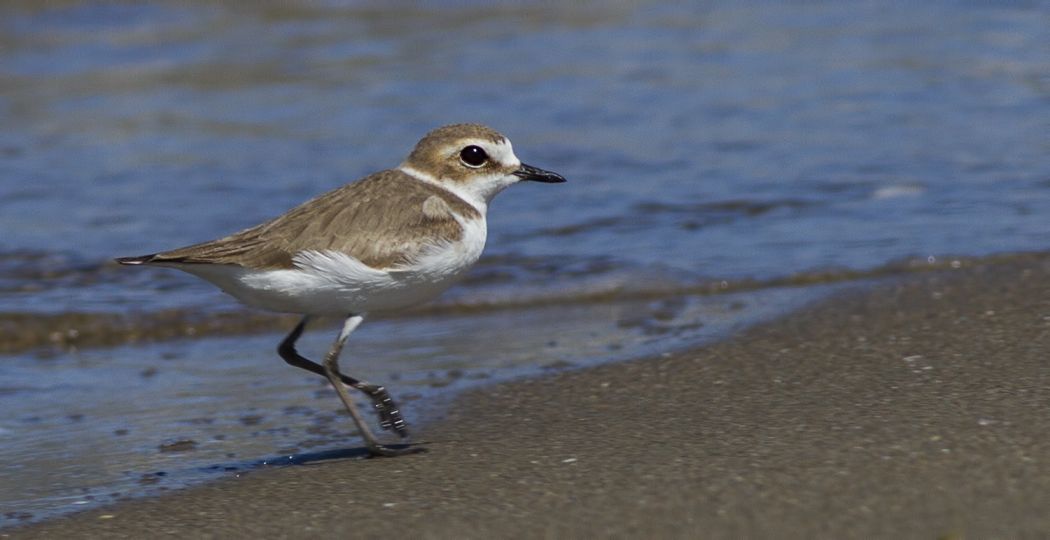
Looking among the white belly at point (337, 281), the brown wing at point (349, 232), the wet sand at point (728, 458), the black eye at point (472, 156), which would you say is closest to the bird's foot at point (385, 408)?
the wet sand at point (728, 458)

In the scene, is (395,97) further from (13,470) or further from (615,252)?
(13,470)

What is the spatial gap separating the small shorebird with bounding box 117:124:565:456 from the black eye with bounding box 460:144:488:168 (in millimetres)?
155

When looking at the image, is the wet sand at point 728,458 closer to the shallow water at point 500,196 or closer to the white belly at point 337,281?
the shallow water at point 500,196

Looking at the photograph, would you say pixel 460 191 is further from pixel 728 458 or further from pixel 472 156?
pixel 728 458

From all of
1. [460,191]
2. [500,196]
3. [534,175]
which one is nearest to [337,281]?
[460,191]

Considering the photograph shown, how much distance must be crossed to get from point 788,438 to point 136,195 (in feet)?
21.3

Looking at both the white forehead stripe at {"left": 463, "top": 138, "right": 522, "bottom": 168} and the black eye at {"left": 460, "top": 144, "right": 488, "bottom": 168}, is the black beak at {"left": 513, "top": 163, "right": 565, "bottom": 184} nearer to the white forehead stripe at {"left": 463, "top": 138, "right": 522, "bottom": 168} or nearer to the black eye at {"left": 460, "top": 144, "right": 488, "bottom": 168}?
the white forehead stripe at {"left": 463, "top": 138, "right": 522, "bottom": 168}

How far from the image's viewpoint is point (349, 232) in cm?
531

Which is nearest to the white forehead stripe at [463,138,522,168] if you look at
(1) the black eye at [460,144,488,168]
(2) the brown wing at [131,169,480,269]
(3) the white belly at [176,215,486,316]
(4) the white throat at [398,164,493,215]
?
(1) the black eye at [460,144,488,168]

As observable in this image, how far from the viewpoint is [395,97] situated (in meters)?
12.5

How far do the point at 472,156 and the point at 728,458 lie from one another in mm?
1710

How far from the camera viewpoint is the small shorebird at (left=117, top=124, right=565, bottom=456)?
205 inches

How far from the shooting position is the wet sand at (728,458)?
4.18 metres

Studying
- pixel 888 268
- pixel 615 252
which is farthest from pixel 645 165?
pixel 888 268
